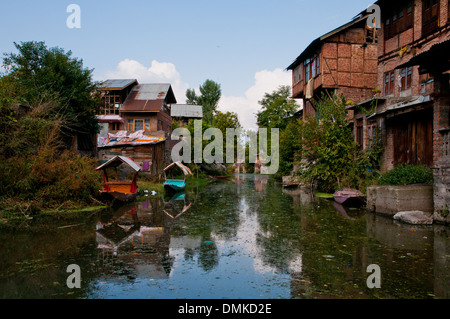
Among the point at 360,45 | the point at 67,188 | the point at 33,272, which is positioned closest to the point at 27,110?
the point at 67,188

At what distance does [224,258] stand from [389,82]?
18.1 m

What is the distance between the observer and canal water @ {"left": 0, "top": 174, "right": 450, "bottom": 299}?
192 inches

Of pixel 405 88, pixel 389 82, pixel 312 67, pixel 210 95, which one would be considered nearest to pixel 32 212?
pixel 405 88

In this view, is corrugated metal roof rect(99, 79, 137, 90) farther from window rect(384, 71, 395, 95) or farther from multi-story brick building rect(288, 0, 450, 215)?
window rect(384, 71, 395, 95)

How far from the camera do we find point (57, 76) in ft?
61.3

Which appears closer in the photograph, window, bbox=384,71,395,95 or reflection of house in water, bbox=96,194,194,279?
reflection of house in water, bbox=96,194,194,279

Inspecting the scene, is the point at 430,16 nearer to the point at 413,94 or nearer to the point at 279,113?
the point at 413,94

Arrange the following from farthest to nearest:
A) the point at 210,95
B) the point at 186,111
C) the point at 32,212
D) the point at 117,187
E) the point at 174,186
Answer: the point at 210,95
the point at 186,111
the point at 174,186
the point at 117,187
the point at 32,212

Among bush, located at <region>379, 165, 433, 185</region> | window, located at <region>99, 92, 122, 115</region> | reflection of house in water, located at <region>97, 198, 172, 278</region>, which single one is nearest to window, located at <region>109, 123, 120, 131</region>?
window, located at <region>99, 92, 122, 115</region>

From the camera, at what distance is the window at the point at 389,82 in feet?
65.9

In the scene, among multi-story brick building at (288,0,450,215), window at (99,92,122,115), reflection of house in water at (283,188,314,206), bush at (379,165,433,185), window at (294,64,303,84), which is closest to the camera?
multi-story brick building at (288,0,450,215)

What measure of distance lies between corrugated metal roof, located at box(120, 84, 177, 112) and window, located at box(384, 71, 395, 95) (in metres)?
20.2

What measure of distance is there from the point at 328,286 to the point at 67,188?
10.9 meters

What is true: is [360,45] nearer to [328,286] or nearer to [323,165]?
[323,165]
